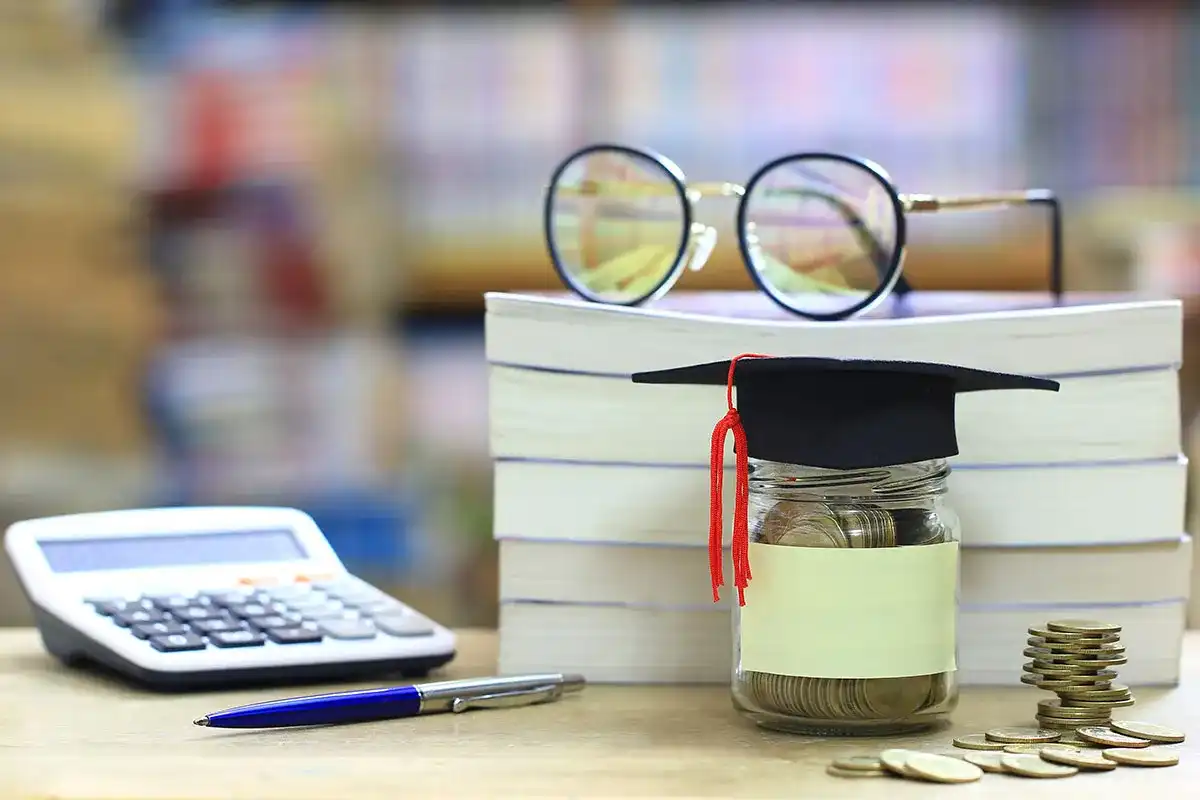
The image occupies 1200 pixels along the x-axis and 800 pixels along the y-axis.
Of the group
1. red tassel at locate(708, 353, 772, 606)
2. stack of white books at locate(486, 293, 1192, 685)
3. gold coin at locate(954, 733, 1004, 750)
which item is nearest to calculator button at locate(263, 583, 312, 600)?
stack of white books at locate(486, 293, 1192, 685)

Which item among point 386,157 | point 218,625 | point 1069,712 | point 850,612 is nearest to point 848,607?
point 850,612

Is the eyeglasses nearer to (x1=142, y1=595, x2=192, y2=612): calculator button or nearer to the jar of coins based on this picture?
the jar of coins

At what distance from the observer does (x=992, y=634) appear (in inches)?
28.9

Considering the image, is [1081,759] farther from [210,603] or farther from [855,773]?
[210,603]

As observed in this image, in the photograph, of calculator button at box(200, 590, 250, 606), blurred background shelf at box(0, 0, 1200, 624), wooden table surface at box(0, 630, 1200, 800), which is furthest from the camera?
blurred background shelf at box(0, 0, 1200, 624)

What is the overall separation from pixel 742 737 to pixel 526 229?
4.09ft

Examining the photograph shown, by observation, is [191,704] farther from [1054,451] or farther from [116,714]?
[1054,451]

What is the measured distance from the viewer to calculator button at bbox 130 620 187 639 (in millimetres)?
721

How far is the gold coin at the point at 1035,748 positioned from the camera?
58 centimetres

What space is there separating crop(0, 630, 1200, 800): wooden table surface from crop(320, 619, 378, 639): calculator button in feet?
0.14

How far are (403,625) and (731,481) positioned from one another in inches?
7.1

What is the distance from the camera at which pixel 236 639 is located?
0.72m

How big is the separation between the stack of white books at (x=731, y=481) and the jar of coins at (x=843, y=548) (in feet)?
0.28

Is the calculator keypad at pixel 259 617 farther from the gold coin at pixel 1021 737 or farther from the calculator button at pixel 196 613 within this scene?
the gold coin at pixel 1021 737
